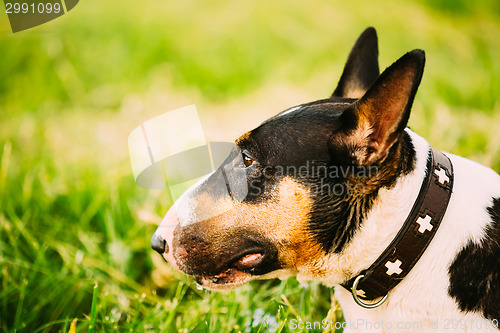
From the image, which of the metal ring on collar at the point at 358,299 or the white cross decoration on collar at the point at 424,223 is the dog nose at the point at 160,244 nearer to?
the metal ring on collar at the point at 358,299

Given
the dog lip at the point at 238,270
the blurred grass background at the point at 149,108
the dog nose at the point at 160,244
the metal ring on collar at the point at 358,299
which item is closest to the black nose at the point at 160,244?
the dog nose at the point at 160,244

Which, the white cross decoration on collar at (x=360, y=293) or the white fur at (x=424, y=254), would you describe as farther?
the white cross decoration on collar at (x=360, y=293)

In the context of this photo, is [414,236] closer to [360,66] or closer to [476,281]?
[476,281]

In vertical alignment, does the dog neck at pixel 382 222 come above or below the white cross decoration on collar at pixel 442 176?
below

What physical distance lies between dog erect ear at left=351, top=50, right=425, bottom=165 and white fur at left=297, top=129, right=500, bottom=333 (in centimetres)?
19

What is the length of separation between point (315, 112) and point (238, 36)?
5.87m

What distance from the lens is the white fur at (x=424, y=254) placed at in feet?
6.61

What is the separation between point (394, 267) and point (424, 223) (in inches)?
8.6

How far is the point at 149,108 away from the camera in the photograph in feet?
18.9

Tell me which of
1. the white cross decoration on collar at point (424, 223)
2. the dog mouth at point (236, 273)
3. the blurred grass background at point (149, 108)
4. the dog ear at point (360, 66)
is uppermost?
the dog ear at point (360, 66)
